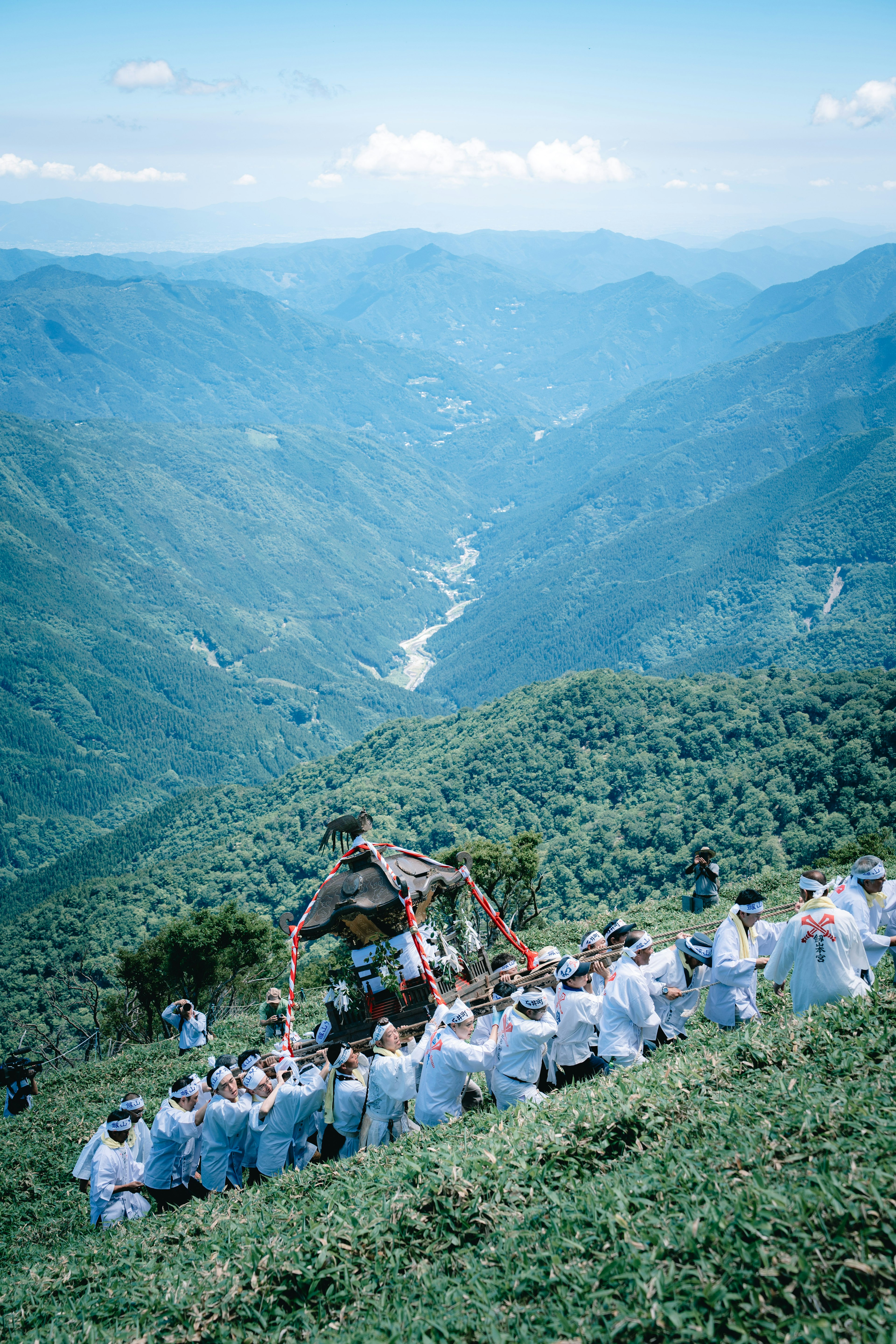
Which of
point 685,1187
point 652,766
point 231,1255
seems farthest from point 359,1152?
point 652,766

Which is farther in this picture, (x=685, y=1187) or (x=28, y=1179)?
(x=28, y=1179)

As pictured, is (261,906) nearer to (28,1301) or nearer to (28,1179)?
(28,1179)

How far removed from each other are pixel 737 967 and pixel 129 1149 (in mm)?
10124

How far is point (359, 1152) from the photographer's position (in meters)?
11.0

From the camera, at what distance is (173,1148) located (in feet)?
41.6

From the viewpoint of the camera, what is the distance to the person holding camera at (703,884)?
71.9 ft

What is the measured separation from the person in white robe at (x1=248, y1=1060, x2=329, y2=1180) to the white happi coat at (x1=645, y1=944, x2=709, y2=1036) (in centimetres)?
531

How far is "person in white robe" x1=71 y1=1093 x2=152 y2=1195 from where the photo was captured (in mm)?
12859

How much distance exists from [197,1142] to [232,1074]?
52.7 inches

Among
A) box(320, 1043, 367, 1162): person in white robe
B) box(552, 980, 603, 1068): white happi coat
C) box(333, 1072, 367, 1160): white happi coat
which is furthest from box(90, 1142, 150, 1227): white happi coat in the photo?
box(552, 980, 603, 1068): white happi coat

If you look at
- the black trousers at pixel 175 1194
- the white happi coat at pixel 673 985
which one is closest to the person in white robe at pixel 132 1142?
the black trousers at pixel 175 1194

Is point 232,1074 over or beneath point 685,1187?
A: beneath

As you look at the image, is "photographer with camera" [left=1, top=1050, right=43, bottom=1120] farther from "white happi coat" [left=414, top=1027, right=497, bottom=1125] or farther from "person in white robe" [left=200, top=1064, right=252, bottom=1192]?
"white happi coat" [left=414, top=1027, right=497, bottom=1125]

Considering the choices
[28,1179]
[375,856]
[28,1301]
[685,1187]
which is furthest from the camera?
[375,856]
